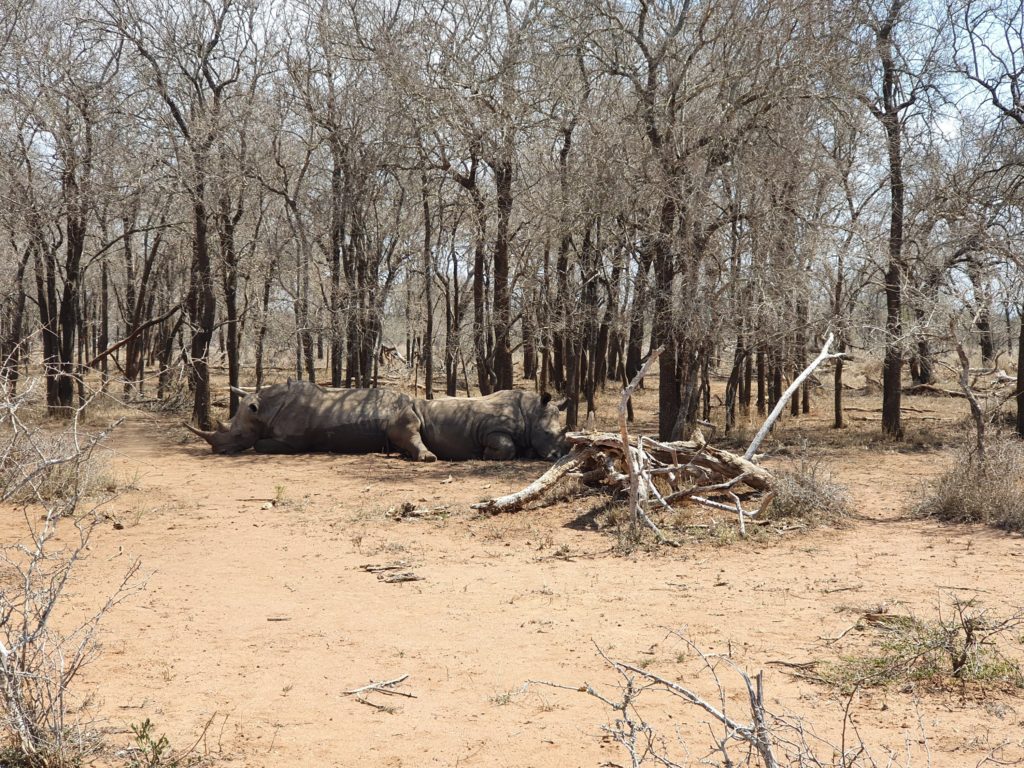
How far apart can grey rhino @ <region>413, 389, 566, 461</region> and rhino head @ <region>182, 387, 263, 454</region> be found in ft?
9.64

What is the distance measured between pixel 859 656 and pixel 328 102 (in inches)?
628

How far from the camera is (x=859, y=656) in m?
5.88

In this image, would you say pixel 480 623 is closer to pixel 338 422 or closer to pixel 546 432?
pixel 546 432

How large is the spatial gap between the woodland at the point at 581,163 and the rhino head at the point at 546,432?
1.33 meters

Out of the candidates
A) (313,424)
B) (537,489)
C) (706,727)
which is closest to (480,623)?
(706,727)

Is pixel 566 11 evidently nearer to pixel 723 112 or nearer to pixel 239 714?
pixel 723 112

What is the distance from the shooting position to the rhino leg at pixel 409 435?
52.7 ft

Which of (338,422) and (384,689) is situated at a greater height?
(338,422)

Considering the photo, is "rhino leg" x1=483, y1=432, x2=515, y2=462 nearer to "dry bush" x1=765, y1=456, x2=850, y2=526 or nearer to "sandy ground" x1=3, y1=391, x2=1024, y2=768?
"sandy ground" x1=3, y1=391, x2=1024, y2=768

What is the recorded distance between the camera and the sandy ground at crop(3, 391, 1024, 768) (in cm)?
490

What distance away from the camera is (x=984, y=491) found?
984 centimetres

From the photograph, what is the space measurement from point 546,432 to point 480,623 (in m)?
9.36

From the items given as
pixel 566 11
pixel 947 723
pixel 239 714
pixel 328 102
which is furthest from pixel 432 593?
pixel 328 102

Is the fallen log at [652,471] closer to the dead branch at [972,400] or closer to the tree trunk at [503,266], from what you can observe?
the dead branch at [972,400]
